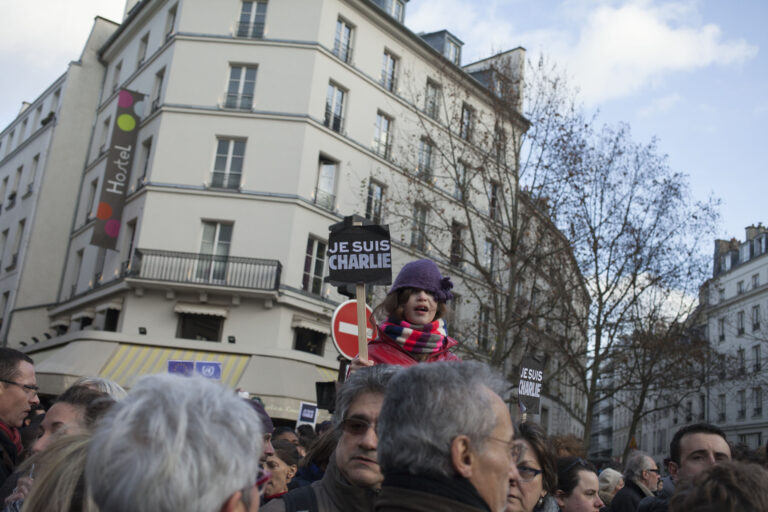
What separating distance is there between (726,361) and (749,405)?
3413cm

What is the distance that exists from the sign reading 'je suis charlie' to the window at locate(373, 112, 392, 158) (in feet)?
30.1

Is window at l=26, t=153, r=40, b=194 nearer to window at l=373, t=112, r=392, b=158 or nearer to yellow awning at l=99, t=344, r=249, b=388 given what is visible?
yellow awning at l=99, t=344, r=249, b=388

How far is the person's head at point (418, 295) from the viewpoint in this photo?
176 inches

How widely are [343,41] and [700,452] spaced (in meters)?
25.5

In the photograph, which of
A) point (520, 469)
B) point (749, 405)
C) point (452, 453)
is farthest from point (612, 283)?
point (749, 405)

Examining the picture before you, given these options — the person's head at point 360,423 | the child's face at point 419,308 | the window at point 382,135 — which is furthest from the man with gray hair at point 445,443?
the window at point 382,135

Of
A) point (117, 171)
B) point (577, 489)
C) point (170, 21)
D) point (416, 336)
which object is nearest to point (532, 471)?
point (416, 336)

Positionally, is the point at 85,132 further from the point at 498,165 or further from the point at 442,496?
the point at 442,496

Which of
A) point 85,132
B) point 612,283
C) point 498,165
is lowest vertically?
point 612,283

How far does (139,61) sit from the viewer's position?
2991 cm

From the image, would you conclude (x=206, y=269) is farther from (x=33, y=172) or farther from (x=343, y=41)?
(x=33, y=172)

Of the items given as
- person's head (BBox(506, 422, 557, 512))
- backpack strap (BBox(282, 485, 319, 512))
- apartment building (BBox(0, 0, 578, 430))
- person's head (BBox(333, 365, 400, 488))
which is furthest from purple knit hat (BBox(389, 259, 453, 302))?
apartment building (BBox(0, 0, 578, 430))

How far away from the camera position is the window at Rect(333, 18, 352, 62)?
27.4m

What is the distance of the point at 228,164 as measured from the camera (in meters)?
25.8
